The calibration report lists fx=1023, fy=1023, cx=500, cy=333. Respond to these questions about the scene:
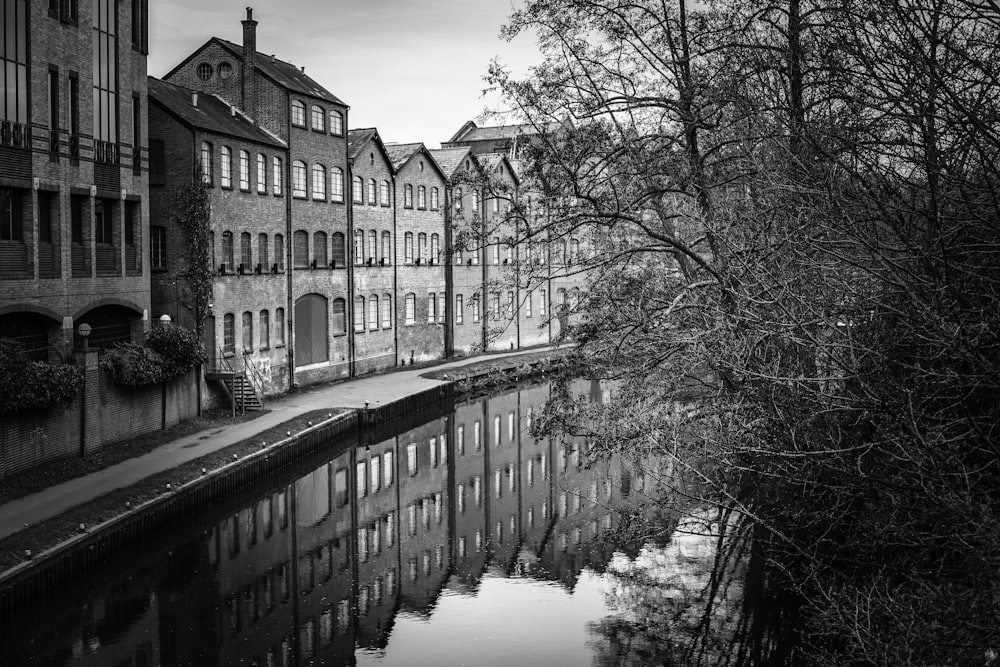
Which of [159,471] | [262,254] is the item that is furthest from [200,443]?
[262,254]

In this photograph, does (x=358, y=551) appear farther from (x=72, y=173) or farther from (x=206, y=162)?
(x=206, y=162)

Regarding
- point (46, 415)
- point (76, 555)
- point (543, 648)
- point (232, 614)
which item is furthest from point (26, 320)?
point (543, 648)

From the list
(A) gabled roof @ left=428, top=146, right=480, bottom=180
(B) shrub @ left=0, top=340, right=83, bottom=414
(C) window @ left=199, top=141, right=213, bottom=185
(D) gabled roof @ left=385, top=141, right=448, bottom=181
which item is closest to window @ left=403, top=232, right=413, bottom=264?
(D) gabled roof @ left=385, top=141, right=448, bottom=181

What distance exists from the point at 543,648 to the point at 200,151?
19.6 m

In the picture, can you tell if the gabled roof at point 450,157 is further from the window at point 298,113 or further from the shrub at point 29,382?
the shrub at point 29,382

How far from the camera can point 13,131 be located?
21500 mm

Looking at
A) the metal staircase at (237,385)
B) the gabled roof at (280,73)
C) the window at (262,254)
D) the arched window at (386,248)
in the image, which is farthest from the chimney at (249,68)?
the metal staircase at (237,385)

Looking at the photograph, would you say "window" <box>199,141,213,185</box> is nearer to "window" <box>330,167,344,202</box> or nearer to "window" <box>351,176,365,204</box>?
"window" <box>330,167,344,202</box>

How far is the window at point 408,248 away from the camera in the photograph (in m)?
41.4

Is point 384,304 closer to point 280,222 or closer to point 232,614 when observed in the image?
point 280,222

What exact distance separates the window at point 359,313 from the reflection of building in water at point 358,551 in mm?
9802

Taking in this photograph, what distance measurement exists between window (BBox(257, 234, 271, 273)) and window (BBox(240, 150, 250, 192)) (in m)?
1.62

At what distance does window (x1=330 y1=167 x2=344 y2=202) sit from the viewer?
36.1 m

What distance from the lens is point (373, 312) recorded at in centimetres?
3891
